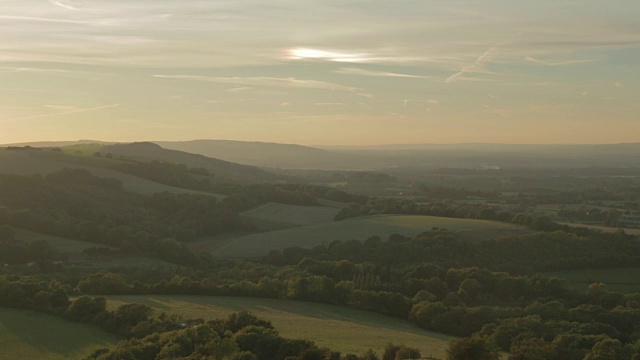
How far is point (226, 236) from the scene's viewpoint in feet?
300

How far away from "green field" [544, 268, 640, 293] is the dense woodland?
5.22ft

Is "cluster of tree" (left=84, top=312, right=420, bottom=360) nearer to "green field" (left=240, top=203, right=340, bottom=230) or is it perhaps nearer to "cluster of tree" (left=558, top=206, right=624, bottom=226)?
"green field" (left=240, top=203, right=340, bottom=230)

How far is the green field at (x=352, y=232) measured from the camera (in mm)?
79312

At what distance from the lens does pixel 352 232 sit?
8325 centimetres

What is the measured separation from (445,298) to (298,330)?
639 inches

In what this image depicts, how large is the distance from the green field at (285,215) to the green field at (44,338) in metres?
53.5

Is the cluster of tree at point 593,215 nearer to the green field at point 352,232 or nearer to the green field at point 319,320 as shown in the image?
the green field at point 352,232

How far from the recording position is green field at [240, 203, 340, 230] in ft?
316

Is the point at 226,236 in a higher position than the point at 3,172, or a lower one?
lower

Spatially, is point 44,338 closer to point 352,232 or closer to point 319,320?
point 319,320

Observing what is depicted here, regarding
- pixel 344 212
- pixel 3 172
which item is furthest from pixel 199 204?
pixel 3 172

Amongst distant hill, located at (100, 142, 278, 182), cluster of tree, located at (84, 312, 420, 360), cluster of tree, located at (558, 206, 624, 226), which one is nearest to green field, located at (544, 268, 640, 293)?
cluster of tree, located at (558, 206, 624, 226)

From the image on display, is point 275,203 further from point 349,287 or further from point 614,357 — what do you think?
point 614,357

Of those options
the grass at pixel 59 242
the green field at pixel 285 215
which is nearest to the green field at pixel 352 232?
the green field at pixel 285 215
